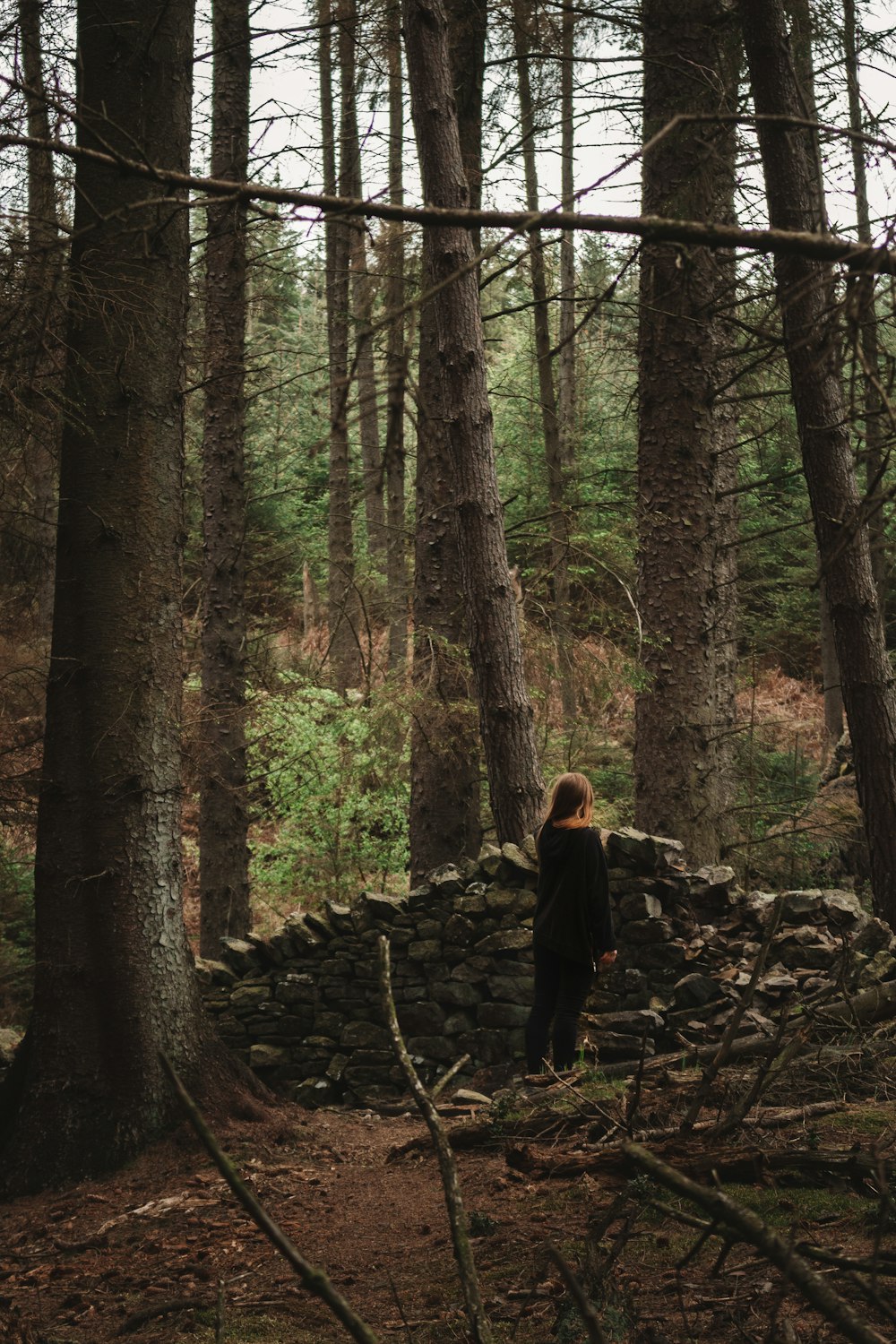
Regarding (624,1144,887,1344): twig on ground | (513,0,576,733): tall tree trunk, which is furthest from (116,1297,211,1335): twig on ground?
(513,0,576,733): tall tree trunk

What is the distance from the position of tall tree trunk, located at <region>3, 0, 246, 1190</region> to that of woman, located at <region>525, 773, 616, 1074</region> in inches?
77.4

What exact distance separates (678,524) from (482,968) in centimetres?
406

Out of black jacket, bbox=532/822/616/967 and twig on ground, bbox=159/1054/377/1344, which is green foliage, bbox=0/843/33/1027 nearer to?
black jacket, bbox=532/822/616/967

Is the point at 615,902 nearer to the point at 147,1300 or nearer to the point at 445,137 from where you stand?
the point at 147,1300

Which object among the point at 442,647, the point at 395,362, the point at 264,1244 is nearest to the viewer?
the point at 395,362

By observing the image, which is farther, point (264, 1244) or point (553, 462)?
point (553, 462)

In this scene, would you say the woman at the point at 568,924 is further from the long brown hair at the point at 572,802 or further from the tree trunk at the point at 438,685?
the tree trunk at the point at 438,685

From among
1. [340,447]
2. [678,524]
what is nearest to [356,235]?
[340,447]

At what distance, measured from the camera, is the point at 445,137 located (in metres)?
8.23

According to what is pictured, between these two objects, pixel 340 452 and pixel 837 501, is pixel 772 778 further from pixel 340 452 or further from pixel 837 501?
pixel 340 452

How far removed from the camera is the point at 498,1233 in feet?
12.3

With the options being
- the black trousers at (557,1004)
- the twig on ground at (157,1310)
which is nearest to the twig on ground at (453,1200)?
the twig on ground at (157,1310)

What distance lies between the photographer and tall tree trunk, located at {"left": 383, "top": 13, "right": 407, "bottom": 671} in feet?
8.66

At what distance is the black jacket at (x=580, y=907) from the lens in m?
6.23
